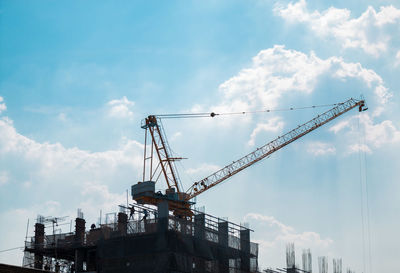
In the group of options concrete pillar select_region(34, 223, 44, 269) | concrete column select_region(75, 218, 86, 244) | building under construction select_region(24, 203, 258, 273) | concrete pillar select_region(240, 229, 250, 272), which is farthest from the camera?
concrete pillar select_region(34, 223, 44, 269)

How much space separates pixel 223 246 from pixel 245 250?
15.7ft

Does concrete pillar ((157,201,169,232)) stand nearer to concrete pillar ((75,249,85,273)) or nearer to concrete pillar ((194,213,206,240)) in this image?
concrete pillar ((194,213,206,240))

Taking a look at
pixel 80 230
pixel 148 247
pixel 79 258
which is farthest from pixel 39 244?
pixel 148 247

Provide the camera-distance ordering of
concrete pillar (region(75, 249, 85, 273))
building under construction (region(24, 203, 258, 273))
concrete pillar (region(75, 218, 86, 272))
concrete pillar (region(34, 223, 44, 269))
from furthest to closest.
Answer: concrete pillar (region(34, 223, 44, 269))
concrete pillar (region(75, 218, 86, 272))
concrete pillar (region(75, 249, 85, 273))
building under construction (region(24, 203, 258, 273))

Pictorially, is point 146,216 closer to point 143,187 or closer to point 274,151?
point 143,187

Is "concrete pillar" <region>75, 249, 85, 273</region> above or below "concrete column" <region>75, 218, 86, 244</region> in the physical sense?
below

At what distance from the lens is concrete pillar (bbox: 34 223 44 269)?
73688 mm

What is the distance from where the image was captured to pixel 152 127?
110 metres

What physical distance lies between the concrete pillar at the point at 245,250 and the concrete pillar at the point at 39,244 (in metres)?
25.6

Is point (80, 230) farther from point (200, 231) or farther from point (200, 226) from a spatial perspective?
point (200, 231)

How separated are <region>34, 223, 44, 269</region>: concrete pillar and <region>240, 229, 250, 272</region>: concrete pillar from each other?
25.6 metres

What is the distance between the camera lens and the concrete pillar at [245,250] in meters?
70.8

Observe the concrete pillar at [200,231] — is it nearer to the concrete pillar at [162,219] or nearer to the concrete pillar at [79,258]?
the concrete pillar at [162,219]

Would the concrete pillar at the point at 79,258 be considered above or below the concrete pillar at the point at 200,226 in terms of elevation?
below
